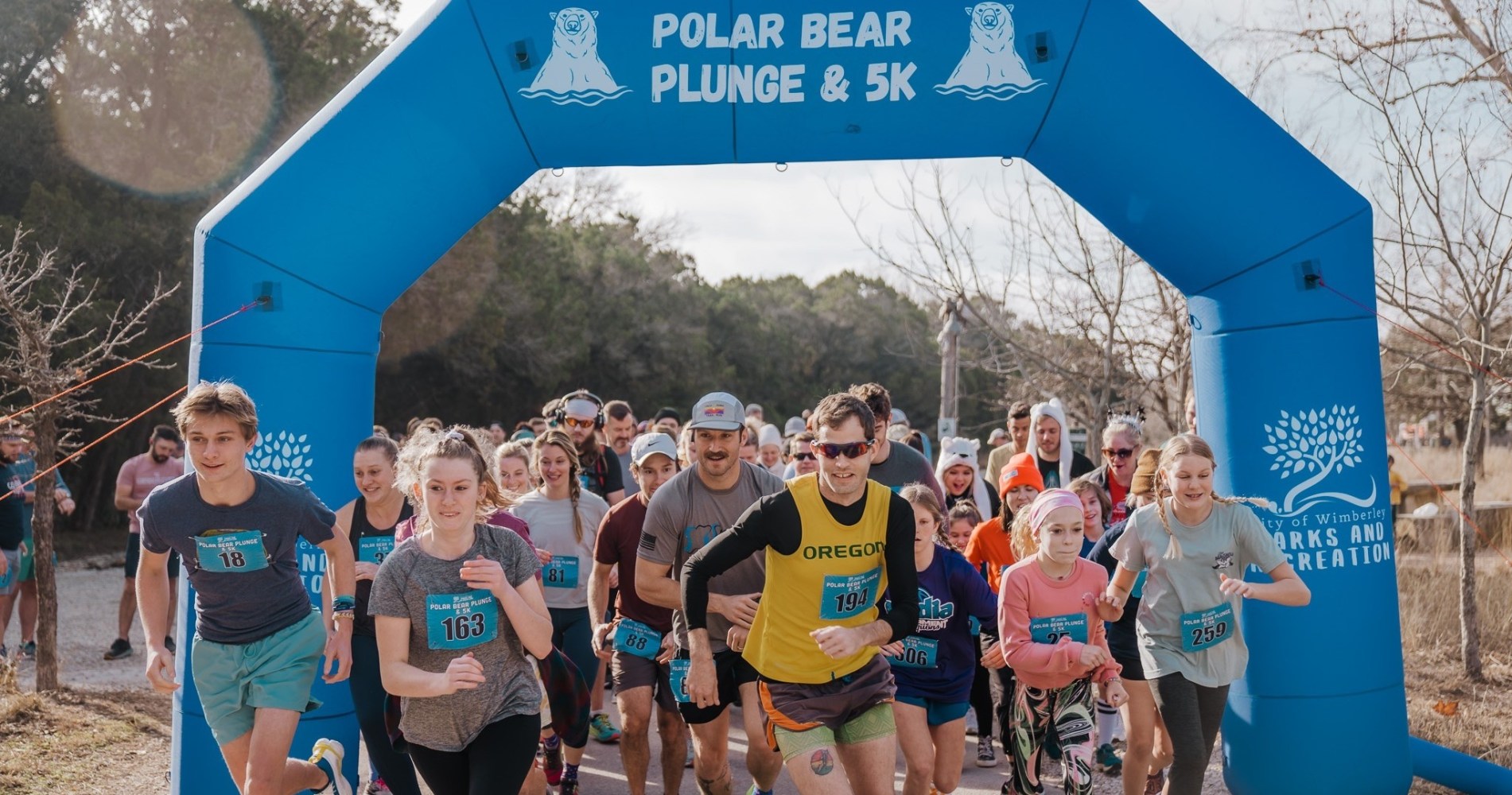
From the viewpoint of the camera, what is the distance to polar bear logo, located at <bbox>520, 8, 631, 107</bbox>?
5711 millimetres

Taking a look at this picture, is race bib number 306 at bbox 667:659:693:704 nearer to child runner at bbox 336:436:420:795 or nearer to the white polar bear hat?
child runner at bbox 336:436:420:795

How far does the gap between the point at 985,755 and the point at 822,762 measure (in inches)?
116

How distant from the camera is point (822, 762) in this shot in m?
4.18

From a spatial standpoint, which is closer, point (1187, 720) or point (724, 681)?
point (1187, 720)

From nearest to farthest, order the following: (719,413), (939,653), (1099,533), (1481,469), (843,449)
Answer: (843,449), (719,413), (939,653), (1099,533), (1481,469)

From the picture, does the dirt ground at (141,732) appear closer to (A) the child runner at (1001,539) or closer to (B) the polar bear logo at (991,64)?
(A) the child runner at (1001,539)

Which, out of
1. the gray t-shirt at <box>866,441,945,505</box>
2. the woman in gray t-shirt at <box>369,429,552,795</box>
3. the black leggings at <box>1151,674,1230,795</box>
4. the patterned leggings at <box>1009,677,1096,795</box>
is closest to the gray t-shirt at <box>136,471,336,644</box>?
the woman in gray t-shirt at <box>369,429,552,795</box>

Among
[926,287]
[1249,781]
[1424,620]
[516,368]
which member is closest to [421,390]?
[516,368]

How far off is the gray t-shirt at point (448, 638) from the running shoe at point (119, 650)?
6.76 m

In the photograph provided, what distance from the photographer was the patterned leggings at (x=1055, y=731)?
16.2 ft

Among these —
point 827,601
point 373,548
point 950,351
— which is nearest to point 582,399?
point 373,548

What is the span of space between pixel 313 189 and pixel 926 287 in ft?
24.0

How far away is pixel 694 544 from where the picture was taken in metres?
5.20

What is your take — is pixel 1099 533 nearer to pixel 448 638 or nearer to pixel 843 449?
pixel 843 449
